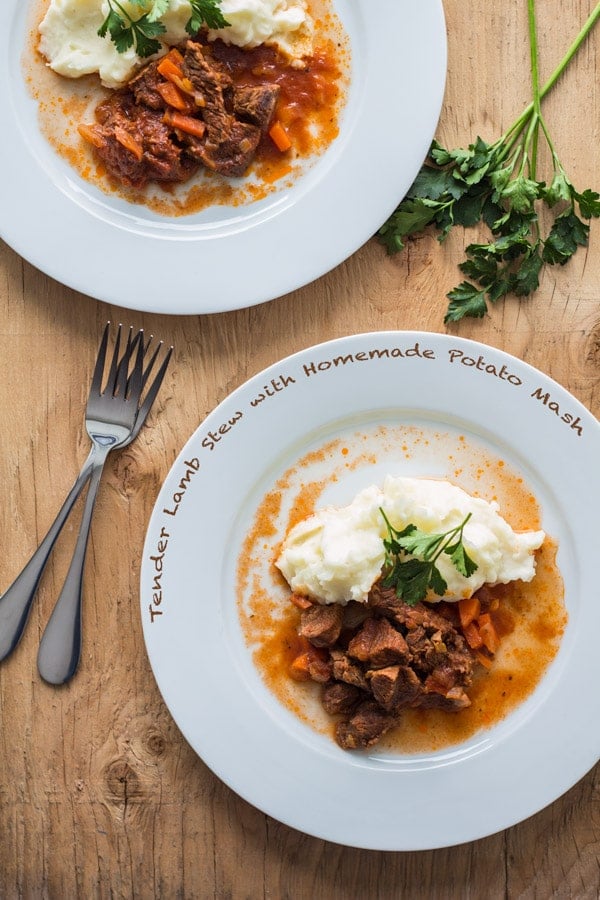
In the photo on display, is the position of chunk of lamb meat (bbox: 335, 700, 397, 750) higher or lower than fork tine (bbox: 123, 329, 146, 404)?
lower

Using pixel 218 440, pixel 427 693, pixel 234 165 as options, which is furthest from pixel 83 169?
pixel 427 693

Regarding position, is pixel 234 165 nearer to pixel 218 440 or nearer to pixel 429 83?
pixel 429 83

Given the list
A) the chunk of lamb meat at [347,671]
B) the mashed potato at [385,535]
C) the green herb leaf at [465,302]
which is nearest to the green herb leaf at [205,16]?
the green herb leaf at [465,302]

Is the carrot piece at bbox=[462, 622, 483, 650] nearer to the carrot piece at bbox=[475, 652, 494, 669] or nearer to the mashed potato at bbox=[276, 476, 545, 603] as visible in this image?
the carrot piece at bbox=[475, 652, 494, 669]

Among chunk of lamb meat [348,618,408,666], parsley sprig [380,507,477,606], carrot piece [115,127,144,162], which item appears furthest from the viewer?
carrot piece [115,127,144,162]

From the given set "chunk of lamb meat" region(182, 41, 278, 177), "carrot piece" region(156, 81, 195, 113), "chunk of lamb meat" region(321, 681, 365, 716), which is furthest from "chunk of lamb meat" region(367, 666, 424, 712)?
"carrot piece" region(156, 81, 195, 113)

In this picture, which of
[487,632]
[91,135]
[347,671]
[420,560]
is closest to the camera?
[420,560]

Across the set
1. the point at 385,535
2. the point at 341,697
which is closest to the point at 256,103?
the point at 385,535

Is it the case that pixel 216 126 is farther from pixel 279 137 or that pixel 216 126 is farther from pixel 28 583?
pixel 28 583
